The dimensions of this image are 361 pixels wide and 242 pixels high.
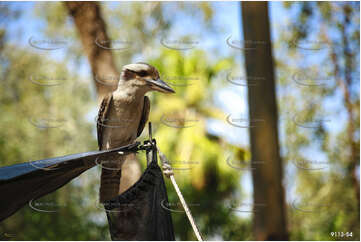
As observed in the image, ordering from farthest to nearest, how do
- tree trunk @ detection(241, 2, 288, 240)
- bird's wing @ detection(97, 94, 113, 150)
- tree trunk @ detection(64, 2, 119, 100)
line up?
tree trunk @ detection(64, 2, 119, 100)
tree trunk @ detection(241, 2, 288, 240)
bird's wing @ detection(97, 94, 113, 150)

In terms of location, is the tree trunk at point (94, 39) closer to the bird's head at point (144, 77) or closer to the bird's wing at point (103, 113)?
the bird's wing at point (103, 113)

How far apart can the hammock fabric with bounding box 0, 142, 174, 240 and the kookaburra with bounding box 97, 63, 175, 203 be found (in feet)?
1.48

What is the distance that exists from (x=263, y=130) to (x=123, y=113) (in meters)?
1.74

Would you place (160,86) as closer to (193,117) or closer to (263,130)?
(263,130)

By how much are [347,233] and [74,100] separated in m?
4.30

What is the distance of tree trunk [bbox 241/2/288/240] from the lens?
3.75 meters

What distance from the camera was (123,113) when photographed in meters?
2.52

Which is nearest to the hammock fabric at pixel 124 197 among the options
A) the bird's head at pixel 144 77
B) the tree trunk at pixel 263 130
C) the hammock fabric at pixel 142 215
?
the hammock fabric at pixel 142 215

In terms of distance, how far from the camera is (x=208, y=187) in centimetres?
672

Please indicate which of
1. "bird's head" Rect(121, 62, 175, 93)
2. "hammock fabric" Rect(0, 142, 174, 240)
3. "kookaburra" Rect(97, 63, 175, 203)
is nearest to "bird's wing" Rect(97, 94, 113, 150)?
"kookaburra" Rect(97, 63, 175, 203)

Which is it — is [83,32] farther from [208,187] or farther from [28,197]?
[208,187]

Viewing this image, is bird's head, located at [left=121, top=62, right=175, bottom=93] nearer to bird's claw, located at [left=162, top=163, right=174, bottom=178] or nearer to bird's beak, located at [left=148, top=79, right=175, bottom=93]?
bird's beak, located at [left=148, top=79, right=175, bottom=93]

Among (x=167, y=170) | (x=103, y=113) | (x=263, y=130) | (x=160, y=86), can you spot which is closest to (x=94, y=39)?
(x=103, y=113)

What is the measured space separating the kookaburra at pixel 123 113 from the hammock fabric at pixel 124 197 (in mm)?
452
